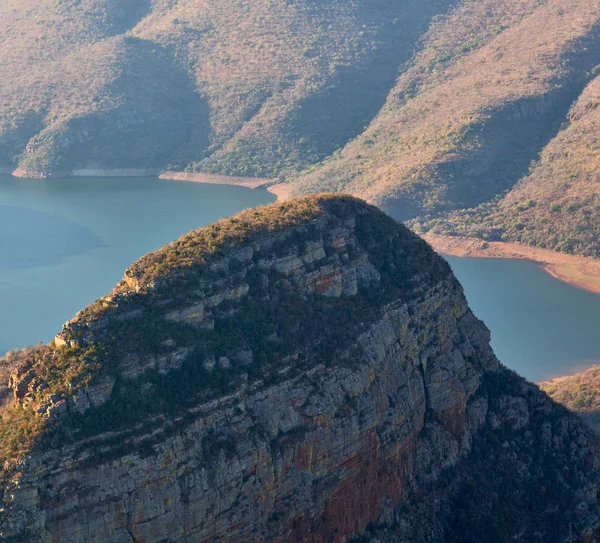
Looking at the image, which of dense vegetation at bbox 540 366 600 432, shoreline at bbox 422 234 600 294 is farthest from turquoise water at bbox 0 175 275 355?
dense vegetation at bbox 540 366 600 432

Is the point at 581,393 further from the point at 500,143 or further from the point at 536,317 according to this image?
the point at 500,143

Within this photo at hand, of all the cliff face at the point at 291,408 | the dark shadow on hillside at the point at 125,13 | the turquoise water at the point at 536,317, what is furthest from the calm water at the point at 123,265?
the dark shadow on hillside at the point at 125,13

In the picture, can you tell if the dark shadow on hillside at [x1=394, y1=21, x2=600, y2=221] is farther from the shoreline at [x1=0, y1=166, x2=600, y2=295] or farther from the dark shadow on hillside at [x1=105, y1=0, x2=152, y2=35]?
the dark shadow on hillside at [x1=105, y1=0, x2=152, y2=35]

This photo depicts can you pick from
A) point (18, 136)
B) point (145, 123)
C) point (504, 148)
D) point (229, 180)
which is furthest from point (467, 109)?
point (18, 136)

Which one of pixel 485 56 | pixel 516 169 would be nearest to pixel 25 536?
pixel 516 169

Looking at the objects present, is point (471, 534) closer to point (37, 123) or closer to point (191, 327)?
point (191, 327)

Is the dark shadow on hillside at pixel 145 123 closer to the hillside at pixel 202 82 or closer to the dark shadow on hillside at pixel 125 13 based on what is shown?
the hillside at pixel 202 82
